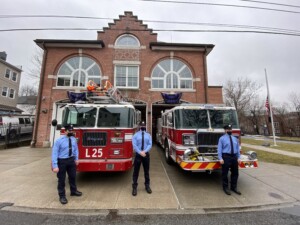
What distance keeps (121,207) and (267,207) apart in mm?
3751

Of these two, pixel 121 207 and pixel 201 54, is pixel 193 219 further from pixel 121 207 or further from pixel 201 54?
pixel 201 54

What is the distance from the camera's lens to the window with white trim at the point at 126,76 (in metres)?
15.1

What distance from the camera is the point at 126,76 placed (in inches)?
596

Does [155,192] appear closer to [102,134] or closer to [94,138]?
[102,134]

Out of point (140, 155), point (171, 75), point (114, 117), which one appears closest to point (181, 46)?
point (171, 75)

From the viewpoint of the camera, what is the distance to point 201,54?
15422 mm

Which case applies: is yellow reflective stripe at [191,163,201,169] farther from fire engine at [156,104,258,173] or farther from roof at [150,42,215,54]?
roof at [150,42,215,54]

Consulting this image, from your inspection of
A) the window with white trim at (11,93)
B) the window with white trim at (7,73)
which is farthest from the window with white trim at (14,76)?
the window with white trim at (11,93)

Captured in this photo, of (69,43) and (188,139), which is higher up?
(69,43)

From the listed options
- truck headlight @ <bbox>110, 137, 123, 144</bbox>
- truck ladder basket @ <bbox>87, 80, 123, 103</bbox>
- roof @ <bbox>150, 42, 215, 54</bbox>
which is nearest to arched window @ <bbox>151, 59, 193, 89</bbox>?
roof @ <bbox>150, 42, 215, 54</bbox>

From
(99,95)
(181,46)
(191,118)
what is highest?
(181,46)

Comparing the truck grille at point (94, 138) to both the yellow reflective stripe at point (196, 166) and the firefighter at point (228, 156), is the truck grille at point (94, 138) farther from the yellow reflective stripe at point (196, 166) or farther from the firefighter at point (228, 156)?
the firefighter at point (228, 156)

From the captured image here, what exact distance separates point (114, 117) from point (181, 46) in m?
11.7

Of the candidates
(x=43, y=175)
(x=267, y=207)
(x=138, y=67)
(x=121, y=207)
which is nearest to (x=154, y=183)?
(x=121, y=207)
